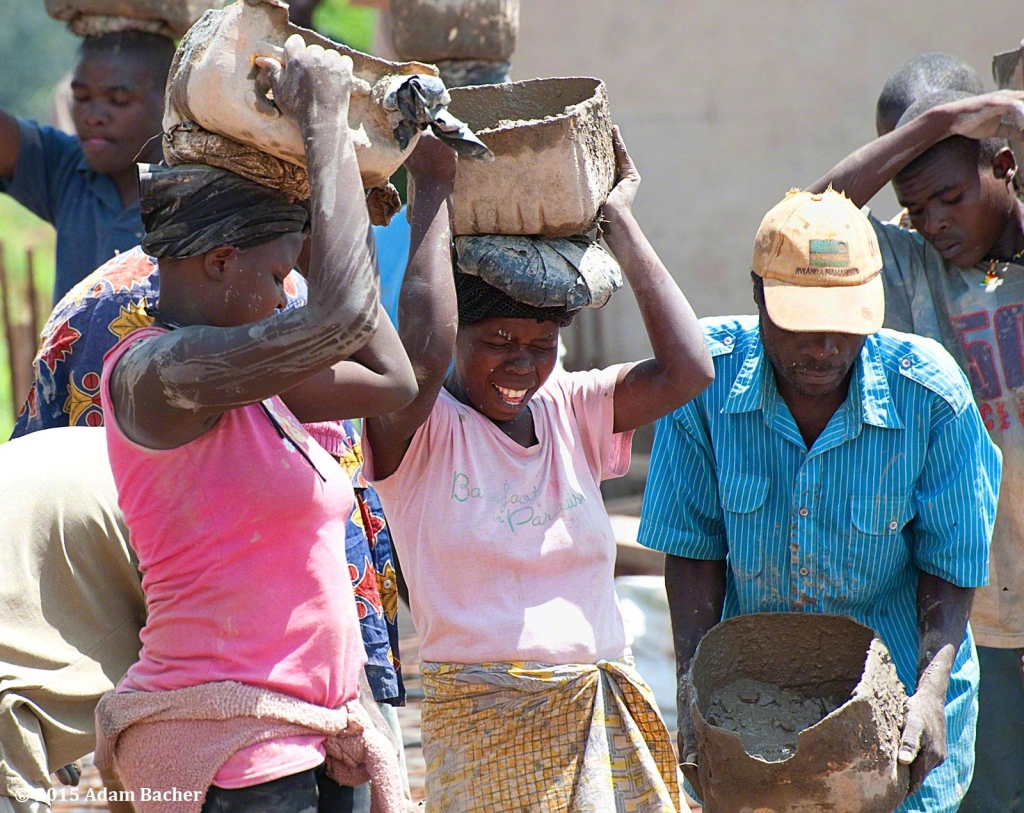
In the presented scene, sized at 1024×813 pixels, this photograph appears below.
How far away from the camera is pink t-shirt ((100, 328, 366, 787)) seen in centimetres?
228

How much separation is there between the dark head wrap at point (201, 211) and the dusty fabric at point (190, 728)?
2.43ft

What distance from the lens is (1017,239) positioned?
409cm

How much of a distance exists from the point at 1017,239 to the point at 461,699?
7.63 ft

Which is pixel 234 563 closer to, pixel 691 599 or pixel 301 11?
pixel 691 599

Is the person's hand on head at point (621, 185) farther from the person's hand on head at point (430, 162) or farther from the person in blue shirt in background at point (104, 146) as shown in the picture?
the person in blue shirt in background at point (104, 146)

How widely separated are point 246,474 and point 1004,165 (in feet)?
9.30

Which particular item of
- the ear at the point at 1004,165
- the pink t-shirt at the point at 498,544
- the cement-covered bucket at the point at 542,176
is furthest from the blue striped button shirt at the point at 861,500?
the ear at the point at 1004,165

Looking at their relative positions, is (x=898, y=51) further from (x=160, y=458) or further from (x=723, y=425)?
(x=160, y=458)

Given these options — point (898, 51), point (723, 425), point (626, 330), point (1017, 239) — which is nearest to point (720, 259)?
point (626, 330)

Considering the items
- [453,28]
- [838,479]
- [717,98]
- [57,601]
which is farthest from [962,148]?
[717,98]

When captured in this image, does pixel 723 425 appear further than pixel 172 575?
Yes

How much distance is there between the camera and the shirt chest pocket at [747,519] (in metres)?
3.10

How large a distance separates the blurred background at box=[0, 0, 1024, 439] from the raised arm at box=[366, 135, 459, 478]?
592 centimetres

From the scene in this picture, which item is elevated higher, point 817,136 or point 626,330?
point 817,136
